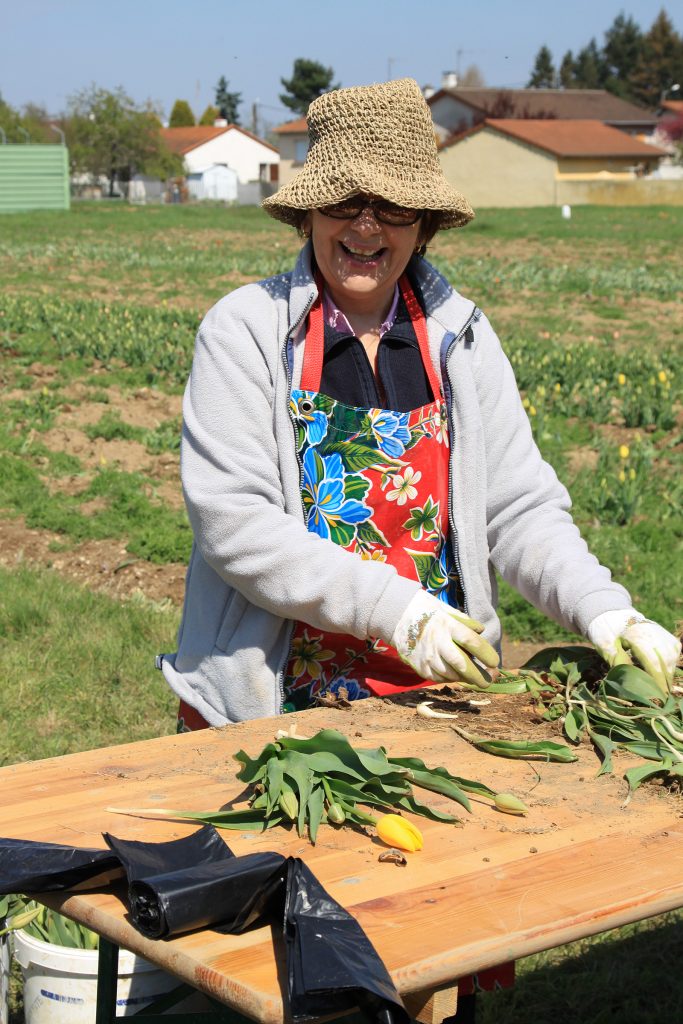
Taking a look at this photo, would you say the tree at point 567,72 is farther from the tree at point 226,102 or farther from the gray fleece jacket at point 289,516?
the gray fleece jacket at point 289,516

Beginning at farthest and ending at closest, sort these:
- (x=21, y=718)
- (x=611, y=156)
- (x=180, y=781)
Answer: (x=611, y=156)
(x=21, y=718)
(x=180, y=781)

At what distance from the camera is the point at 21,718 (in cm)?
486

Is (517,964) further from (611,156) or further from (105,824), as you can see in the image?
(611,156)

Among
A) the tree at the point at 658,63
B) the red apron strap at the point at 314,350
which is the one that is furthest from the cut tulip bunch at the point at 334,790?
the tree at the point at 658,63

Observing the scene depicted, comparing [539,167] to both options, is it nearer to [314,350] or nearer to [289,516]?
[314,350]

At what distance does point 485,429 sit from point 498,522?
0.72ft

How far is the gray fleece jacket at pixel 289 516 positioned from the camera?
269 cm

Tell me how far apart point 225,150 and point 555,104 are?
25744 mm

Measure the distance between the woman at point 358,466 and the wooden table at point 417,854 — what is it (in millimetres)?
348

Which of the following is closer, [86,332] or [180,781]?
[180,781]

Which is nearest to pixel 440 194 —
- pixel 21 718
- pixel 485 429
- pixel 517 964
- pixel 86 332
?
pixel 485 429

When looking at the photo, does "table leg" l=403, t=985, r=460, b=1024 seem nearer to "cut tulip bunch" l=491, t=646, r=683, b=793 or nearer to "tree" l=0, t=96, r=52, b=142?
"cut tulip bunch" l=491, t=646, r=683, b=793

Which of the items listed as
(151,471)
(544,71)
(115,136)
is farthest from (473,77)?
(151,471)

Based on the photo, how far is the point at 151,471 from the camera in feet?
26.7
